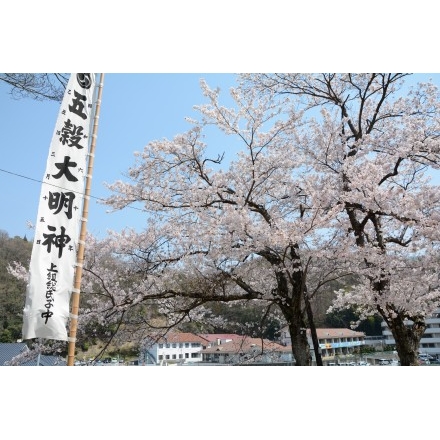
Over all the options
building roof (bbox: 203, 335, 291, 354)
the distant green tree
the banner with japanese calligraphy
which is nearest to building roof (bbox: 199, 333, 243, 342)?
building roof (bbox: 203, 335, 291, 354)

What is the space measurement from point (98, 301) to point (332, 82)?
4.10 metres

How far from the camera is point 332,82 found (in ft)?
16.6

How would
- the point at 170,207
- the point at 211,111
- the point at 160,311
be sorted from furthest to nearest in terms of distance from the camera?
the point at 160,311 → the point at 170,207 → the point at 211,111

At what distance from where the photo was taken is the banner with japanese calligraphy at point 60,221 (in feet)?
8.07

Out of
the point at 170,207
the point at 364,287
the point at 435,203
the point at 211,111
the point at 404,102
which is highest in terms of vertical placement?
the point at 404,102

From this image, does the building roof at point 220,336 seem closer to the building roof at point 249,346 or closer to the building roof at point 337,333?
the building roof at point 249,346

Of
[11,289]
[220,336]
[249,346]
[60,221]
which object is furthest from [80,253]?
[220,336]

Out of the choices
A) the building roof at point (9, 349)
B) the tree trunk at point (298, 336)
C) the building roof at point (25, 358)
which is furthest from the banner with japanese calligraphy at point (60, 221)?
the building roof at point (9, 349)

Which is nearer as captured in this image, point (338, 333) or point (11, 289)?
point (11, 289)

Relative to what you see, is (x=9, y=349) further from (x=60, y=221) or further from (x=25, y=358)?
(x=60, y=221)

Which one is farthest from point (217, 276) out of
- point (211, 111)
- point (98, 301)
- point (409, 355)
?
point (409, 355)

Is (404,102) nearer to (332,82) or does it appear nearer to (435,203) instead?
(332,82)

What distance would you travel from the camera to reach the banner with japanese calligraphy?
2.46 m

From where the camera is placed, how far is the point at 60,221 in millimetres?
2605
